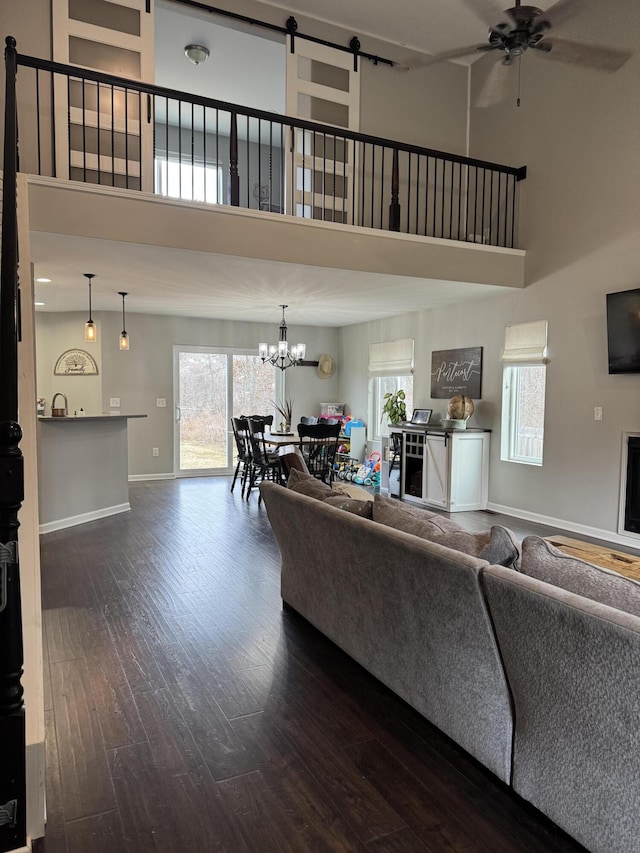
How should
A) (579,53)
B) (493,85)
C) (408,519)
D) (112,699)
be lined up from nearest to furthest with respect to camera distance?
(408,519), (112,699), (579,53), (493,85)

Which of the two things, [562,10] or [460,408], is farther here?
[460,408]

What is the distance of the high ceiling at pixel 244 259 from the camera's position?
5.21 meters

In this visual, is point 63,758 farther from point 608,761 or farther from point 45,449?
point 45,449

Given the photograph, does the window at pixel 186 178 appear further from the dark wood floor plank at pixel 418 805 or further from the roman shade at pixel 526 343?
the dark wood floor plank at pixel 418 805

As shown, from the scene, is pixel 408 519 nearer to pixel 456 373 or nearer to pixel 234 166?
pixel 234 166

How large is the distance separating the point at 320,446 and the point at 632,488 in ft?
11.4

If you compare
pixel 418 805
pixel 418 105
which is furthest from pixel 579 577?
pixel 418 105

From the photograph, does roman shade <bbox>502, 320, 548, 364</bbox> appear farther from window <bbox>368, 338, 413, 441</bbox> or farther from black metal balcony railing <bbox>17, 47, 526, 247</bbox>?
window <bbox>368, 338, 413, 441</bbox>

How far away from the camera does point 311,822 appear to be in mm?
1823

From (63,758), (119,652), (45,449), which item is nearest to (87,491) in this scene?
(45,449)

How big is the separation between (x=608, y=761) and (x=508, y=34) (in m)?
4.05

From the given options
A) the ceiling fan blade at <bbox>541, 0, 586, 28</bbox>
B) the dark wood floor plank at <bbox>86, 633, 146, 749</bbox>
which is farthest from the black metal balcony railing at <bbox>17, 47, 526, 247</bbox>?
the dark wood floor plank at <bbox>86, 633, 146, 749</bbox>

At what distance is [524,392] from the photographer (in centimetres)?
651

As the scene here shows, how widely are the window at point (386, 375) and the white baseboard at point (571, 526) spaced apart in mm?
2167
